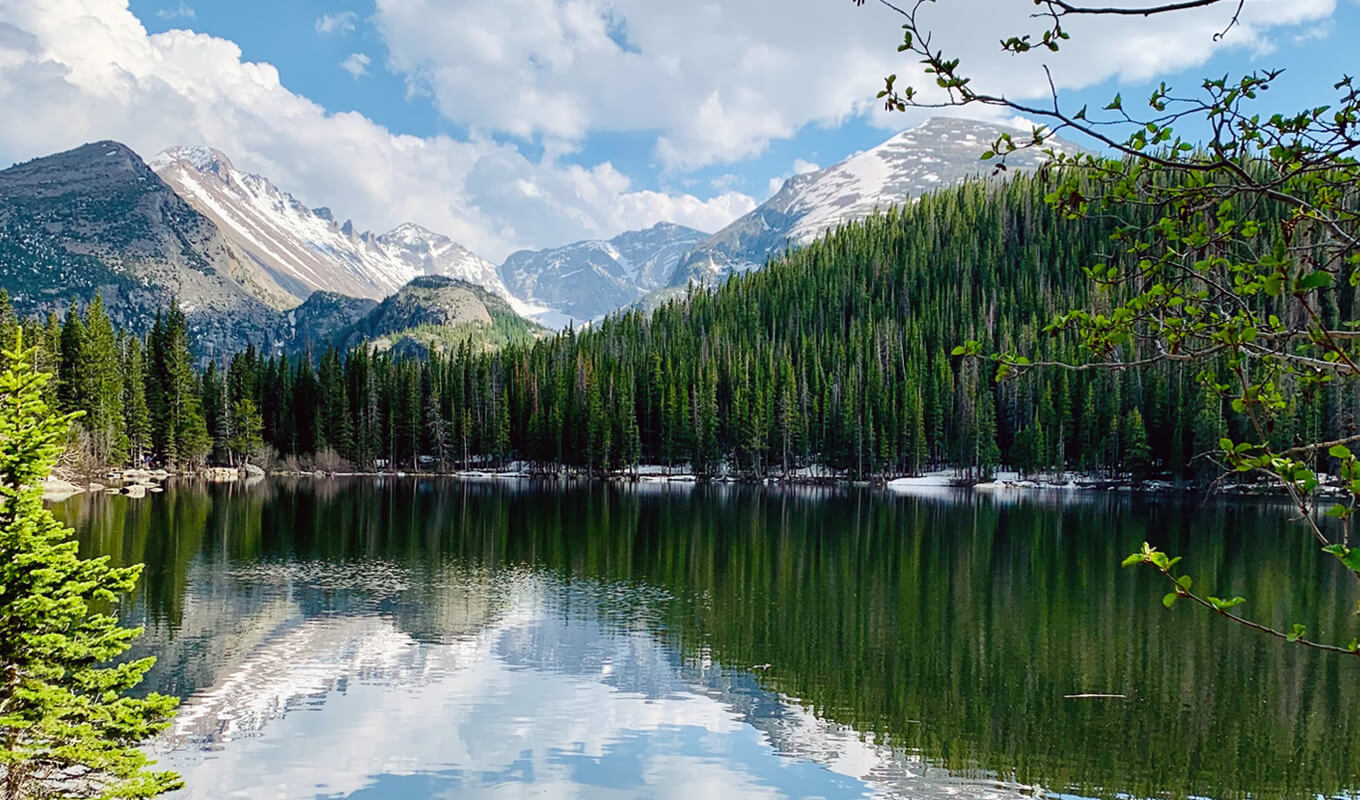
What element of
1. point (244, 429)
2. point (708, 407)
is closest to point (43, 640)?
point (244, 429)

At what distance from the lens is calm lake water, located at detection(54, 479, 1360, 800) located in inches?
741

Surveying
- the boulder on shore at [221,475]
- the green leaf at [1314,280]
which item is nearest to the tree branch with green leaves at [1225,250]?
the green leaf at [1314,280]

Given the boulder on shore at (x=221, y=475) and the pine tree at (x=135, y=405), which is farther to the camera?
the boulder on shore at (x=221, y=475)

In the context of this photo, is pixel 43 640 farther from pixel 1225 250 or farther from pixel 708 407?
pixel 708 407

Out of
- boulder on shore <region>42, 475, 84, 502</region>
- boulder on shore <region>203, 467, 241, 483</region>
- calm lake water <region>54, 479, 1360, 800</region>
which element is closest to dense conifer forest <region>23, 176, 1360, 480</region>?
boulder on shore <region>203, 467, 241, 483</region>

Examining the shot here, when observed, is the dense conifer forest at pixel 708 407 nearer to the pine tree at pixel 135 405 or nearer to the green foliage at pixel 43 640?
the pine tree at pixel 135 405

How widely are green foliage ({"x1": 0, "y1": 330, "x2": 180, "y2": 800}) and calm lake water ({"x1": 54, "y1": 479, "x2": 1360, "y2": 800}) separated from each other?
6406 millimetres

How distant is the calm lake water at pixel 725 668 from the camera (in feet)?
61.7

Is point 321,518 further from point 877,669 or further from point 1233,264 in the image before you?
point 1233,264

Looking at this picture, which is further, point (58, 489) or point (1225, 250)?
point (58, 489)

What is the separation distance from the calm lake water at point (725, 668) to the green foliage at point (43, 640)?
21.0ft

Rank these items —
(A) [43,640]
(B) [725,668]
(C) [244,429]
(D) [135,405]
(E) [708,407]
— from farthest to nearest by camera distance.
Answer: (E) [708,407] → (C) [244,429] → (D) [135,405] → (B) [725,668] → (A) [43,640]

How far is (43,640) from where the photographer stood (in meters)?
11.2

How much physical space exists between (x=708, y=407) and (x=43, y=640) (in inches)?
4409
